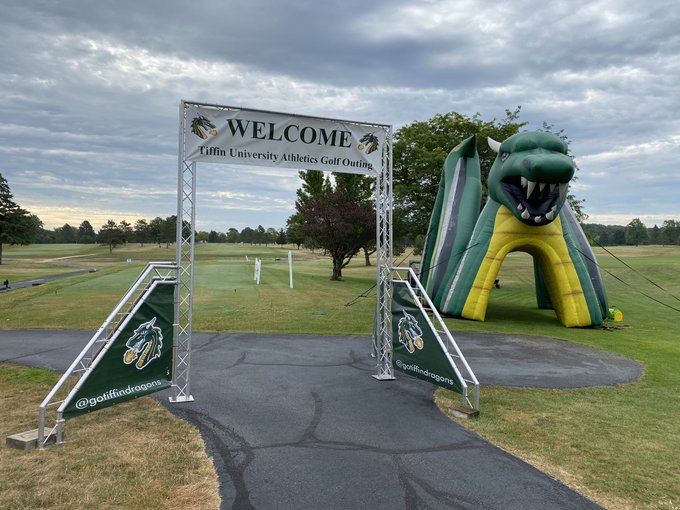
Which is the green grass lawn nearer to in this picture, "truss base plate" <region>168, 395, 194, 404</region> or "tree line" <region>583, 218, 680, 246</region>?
"truss base plate" <region>168, 395, 194, 404</region>

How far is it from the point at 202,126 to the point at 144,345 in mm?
3924

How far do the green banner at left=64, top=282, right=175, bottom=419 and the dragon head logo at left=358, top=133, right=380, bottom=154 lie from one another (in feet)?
15.4

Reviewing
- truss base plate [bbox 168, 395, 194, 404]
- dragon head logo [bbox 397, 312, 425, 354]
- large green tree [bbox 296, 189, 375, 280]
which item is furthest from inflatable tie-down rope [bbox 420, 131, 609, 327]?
large green tree [bbox 296, 189, 375, 280]

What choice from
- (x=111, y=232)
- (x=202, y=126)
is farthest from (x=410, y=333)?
(x=111, y=232)

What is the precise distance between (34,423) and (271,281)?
1014 inches

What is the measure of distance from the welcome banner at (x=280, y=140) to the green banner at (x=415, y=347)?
289 centimetres

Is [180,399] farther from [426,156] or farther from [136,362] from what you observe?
[426,156]

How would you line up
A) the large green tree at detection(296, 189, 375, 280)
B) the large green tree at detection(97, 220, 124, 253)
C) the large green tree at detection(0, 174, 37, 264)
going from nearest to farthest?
the large green tree at detection(296, 189, 375, 280) → the large green tree at detection(0, 174, 37, 264) → the large green tree at detection(97, 220, 124, 253)

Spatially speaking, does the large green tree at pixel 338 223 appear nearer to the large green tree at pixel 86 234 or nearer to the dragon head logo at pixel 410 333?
the dragon head logo at pixel 410 333

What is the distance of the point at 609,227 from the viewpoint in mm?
144500

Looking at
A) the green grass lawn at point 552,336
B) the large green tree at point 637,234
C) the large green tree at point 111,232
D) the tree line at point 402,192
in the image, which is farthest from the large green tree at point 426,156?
the large green tree at point 637,234

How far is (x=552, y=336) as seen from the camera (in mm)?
15297

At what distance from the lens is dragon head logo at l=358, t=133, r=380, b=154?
9.50m

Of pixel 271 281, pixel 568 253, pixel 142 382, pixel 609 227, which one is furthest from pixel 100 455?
pixel 609 227
